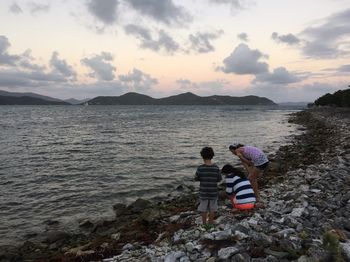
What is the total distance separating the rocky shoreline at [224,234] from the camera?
7.91 metres

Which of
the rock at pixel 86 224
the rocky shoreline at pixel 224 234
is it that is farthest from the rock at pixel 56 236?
the rock at pixel 86 224

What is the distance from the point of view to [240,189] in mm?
11469

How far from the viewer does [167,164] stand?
29562 millimetres

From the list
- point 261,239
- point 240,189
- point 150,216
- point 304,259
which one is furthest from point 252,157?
point 304,259

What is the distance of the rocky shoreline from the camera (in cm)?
791

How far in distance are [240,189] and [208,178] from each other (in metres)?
1.63

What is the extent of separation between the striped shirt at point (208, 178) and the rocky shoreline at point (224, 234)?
105 centimetres

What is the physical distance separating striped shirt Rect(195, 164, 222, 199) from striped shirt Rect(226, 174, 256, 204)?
43.7 inches

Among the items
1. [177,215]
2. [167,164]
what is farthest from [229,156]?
[177,215]

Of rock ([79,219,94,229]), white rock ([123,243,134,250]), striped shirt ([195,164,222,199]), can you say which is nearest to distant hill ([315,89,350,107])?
rock ([79,219,94,229])

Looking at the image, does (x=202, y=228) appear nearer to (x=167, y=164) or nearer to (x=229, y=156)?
(x=167, y=164)

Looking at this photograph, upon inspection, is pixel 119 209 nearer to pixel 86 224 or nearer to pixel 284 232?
pixel 86 224

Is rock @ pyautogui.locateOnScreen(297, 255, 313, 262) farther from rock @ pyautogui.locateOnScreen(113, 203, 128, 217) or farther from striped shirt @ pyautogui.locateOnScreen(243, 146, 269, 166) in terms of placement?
rock @ pyautogui.locateOnScreen(113, 203, 128, 217)

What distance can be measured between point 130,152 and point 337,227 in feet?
91.9
